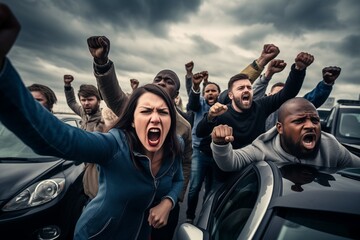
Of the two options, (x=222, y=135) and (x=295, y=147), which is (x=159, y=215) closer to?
(x=222, y=135)

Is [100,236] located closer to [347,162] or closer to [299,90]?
[347,162]

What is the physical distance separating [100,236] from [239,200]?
966mm

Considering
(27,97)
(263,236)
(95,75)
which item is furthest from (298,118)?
(27,97)

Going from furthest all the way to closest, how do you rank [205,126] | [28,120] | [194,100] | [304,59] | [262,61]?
[262,61] → [194,100] → [304,59] → [205,126] → [28,120]

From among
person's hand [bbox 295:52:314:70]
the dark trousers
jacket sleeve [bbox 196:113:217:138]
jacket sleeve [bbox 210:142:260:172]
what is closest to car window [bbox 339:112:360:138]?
person's hand [bbox 295:52:314:70]

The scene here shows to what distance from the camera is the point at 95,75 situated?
181 cm

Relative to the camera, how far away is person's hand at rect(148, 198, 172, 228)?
1.42 m

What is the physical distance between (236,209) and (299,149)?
0.94 metres

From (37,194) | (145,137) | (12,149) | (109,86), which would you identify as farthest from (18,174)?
(145,137)

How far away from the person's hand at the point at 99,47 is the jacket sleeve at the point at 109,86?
6 centimetres

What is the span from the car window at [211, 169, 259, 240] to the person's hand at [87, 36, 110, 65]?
56.6 inches

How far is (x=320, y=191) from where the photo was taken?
121 centimetres

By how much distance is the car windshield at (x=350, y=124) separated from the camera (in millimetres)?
3564

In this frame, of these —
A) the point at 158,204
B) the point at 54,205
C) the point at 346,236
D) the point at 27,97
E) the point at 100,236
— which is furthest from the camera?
the point at 54,205
